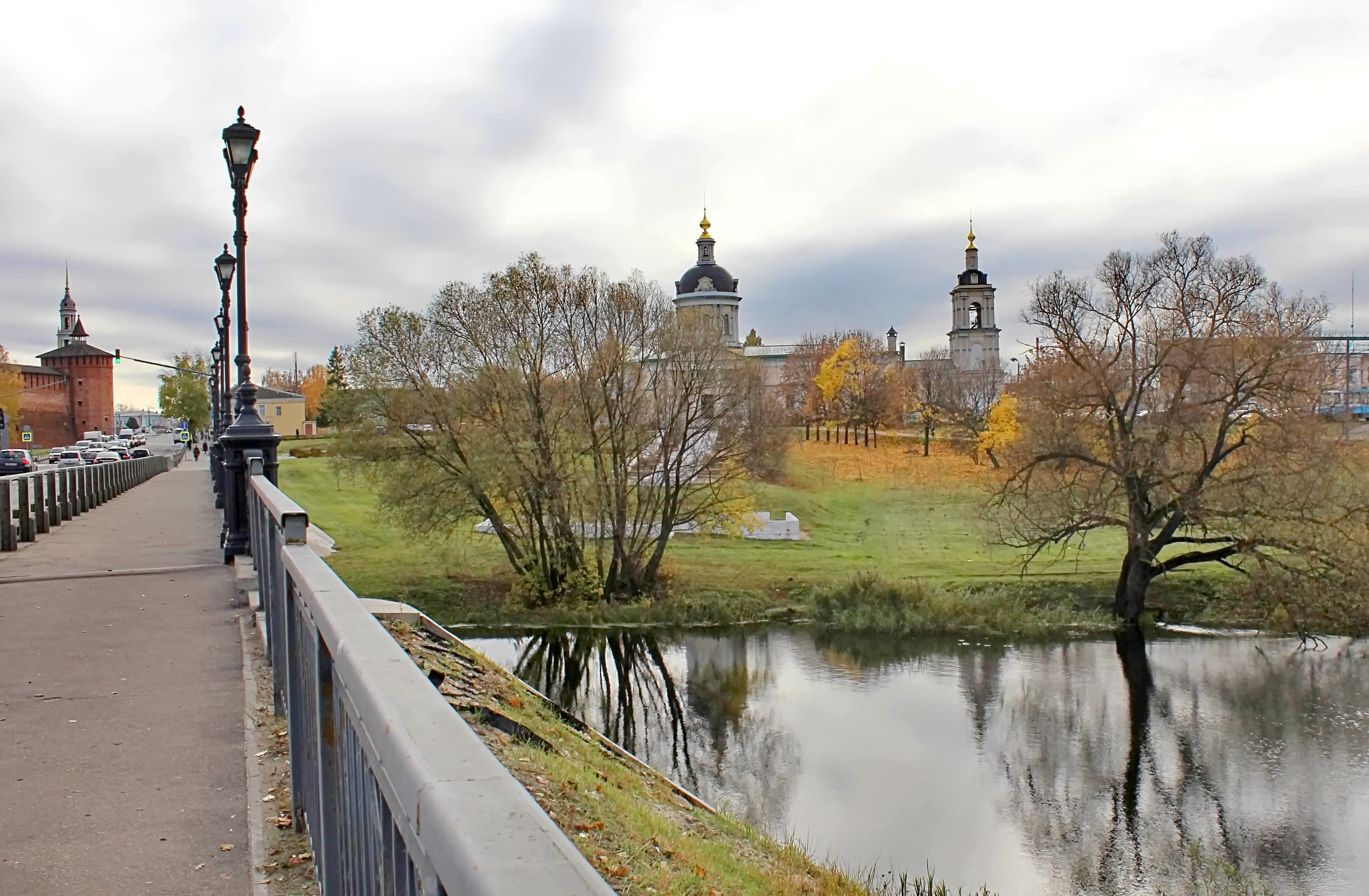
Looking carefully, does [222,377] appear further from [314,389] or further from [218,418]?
[314,389]

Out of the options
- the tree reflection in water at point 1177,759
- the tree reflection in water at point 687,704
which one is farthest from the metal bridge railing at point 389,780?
the tree reflection in water at point 1177,759

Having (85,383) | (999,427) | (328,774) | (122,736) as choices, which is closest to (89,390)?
(85,383)

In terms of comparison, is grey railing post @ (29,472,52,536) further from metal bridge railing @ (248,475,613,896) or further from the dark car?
the dark car

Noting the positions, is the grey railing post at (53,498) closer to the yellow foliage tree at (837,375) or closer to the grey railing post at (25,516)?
the grey railing post at (25,516)

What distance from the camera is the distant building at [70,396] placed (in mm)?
109250

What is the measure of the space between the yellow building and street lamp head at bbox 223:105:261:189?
98010 mm

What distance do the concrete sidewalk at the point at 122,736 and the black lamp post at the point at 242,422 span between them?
3.96ft

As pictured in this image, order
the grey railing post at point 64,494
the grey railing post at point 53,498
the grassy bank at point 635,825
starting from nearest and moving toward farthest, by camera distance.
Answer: the grassy bank at point 635,825
the grey railing post at point 53,498
the grey railing post at point 64,494

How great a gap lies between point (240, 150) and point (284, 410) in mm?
101861

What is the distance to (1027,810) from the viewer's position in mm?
18812

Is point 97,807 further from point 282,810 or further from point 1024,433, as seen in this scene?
point 1024,433

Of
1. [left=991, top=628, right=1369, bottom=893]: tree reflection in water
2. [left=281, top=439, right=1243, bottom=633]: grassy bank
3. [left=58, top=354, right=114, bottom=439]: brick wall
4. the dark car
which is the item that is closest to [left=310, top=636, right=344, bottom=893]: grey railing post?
[left=991, top=628, right=1369, bottom=893]: tree reflection in water

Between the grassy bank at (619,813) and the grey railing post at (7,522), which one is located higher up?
the grey railing post at (7,522)

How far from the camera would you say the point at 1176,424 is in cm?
3103
